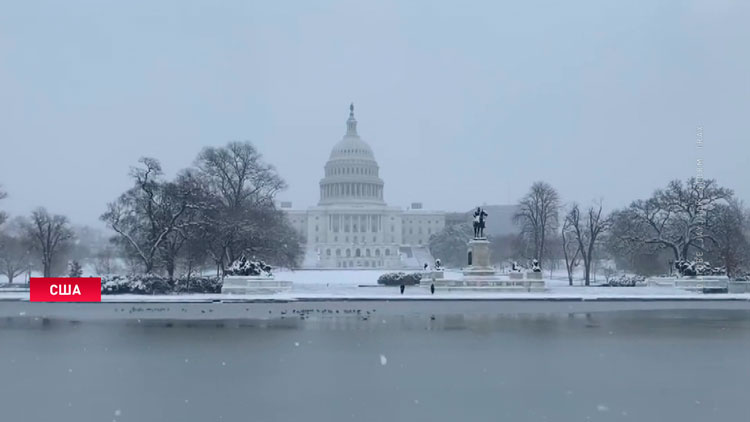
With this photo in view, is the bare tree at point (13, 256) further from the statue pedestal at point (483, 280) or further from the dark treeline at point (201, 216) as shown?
the statue pedestal at point (483, 280)

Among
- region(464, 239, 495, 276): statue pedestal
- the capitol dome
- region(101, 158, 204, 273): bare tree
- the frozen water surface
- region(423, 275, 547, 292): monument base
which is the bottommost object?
the frozen water surface

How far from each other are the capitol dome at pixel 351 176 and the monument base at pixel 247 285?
109 metres

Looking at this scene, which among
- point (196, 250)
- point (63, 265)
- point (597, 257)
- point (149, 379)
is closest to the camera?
point (149, 379)

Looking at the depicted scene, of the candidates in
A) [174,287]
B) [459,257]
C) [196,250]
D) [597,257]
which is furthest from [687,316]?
[459,257]

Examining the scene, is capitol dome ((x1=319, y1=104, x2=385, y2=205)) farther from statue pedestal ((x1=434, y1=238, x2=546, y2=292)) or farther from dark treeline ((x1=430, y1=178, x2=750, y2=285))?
statue pedestal ((x1=434, y1=238, x2=546, y2=292))

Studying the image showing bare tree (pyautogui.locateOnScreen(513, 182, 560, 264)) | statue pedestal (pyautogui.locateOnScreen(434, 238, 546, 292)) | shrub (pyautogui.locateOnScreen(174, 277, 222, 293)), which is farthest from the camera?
bare tree (pyautogui.locateOnScreen(513, 182, 560, 264))

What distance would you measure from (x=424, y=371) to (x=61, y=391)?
6.10 m

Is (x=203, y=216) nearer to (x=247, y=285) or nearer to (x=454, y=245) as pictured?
(x=247, y=285)

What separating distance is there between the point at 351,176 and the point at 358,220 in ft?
38.5

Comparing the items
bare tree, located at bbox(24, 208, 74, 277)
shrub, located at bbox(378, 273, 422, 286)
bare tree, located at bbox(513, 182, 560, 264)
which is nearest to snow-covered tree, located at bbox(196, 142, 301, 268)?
shrub, located at bbox(378, 273, 422, 286)

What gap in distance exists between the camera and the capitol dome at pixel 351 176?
151m

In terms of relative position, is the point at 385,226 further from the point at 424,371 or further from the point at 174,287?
the point at 424,371

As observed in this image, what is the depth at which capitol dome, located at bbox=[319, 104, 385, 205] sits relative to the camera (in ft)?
496

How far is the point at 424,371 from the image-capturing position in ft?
43.3
